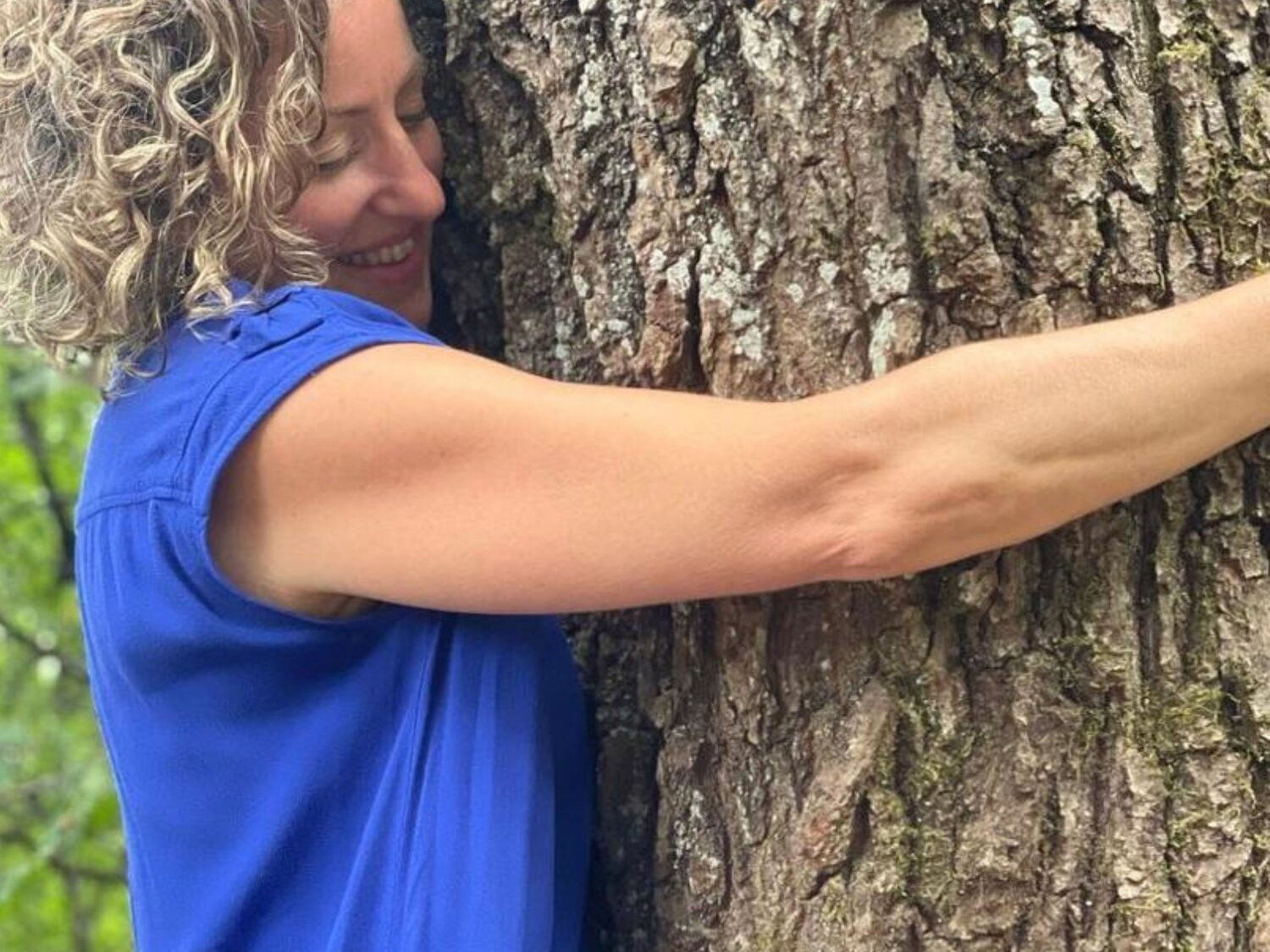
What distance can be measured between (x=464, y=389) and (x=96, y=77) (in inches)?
24.8

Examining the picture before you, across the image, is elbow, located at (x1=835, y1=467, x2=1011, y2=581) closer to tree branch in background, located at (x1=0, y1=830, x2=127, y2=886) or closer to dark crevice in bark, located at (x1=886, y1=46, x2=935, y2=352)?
dark crevice in bark, located at (x1=886, y1=46, x2=935, y2=352)

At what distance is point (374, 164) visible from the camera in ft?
6.31

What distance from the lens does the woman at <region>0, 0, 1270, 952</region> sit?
1483 mm

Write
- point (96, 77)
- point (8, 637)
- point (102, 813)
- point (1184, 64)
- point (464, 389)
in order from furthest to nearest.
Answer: point (8, 637), point (102, 813), point (96, 77), point (1184, 64), point (464, 389)

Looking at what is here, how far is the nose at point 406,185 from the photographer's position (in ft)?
6.31

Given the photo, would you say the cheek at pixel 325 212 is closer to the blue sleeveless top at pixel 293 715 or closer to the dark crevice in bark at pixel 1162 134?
the blue sleeveless top at pixel 293 715

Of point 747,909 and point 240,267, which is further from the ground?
point 240,267

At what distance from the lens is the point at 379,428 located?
1495mm

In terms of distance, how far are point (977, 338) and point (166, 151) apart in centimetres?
90

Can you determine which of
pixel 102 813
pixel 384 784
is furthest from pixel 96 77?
pixel 102 813

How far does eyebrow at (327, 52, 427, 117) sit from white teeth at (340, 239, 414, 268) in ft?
0.63

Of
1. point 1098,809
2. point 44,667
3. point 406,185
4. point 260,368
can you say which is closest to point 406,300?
point 406,185

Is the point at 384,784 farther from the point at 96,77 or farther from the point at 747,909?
the point at 96,77

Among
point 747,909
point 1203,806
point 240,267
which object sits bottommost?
point 747,909
